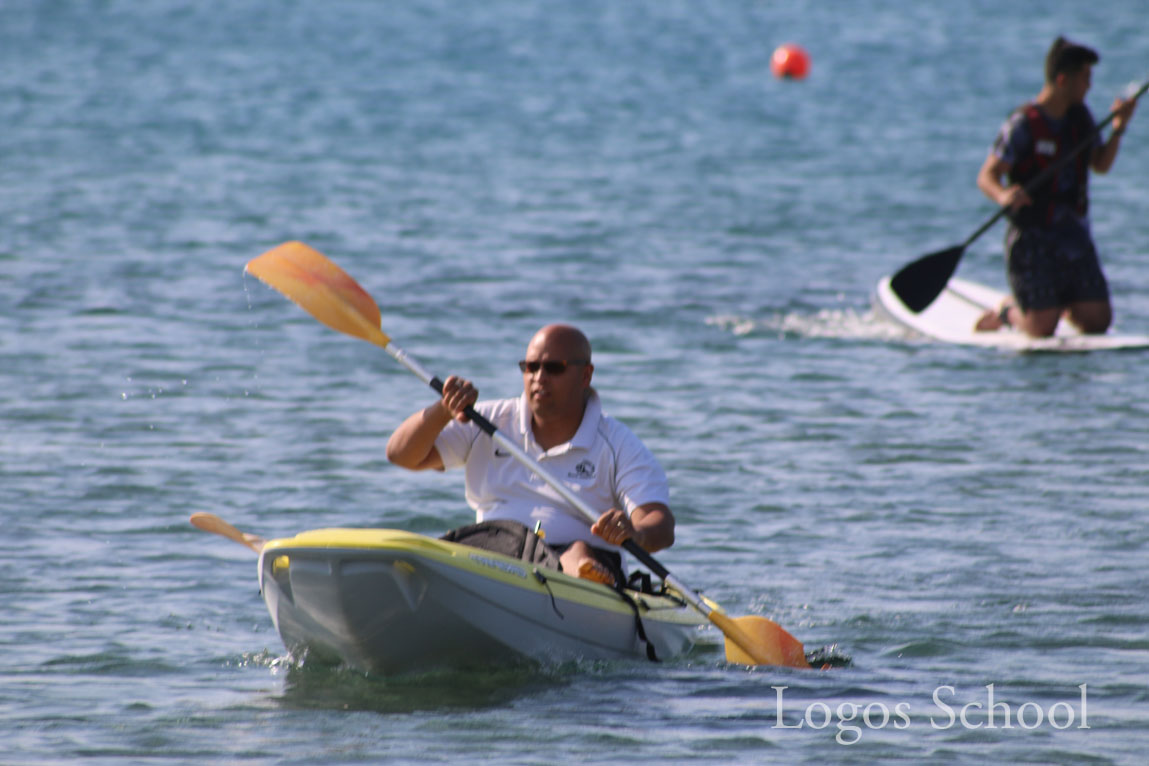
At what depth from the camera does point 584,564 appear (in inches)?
231

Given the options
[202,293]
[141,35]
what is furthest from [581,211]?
[141,35]

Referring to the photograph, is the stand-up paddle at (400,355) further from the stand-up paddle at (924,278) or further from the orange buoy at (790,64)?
the orange buoy at (790,64)

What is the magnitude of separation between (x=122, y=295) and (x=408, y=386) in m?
3.81

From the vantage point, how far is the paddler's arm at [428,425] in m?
5.80

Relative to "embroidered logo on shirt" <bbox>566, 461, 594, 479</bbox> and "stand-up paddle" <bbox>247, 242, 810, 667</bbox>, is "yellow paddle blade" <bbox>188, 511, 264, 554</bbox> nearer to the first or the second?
"stand-up paddle" <bbox>247, 242, 810, 667</bbox>

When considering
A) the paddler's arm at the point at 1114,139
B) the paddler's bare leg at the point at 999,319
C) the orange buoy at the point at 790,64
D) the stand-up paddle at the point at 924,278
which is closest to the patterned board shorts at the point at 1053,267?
the paddler's arm at the point at 1114,139

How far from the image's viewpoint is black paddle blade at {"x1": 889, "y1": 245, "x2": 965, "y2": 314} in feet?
37.6

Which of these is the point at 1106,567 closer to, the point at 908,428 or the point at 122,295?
the point at 908,428


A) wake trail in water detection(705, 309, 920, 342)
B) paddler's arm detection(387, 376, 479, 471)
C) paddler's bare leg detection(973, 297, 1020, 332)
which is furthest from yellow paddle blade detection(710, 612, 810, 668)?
wake trail in water detection(705, 309, 920, 342)

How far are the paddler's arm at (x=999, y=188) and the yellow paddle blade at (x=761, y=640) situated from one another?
16.6 feet

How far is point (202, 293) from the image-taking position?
1396 centimetres

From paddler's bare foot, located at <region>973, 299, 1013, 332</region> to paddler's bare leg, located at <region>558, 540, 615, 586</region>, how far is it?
6643 mm

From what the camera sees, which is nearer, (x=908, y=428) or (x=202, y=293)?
(x=908, y=428)

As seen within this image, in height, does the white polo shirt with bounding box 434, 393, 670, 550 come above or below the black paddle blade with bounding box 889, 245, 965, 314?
below
